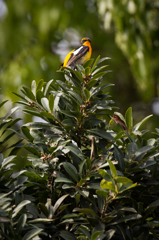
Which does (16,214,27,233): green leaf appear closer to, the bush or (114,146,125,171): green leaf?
the bush

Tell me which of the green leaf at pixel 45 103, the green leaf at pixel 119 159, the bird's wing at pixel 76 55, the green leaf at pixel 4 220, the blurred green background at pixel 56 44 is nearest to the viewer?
the green leaf at pixel 4 220

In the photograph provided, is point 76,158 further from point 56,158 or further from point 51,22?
point 51,22

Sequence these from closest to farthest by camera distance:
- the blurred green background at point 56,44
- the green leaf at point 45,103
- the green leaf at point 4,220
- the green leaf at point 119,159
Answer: the green leaf at point 4,220
the green leaf at point 119,159
the green leaf at point 45,103
the blurred green background at point 56,44

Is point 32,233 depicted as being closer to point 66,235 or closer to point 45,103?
point 66,235

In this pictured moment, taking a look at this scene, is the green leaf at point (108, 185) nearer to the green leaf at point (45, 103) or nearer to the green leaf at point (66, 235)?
the green leaf at point (66, 235)

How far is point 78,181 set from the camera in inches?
39.3

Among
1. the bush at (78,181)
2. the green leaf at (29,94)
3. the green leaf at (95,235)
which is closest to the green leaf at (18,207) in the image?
the bush at (78,181)

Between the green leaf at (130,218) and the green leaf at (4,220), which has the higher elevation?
the green leaf at (4,220)

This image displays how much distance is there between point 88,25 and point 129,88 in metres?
2.32

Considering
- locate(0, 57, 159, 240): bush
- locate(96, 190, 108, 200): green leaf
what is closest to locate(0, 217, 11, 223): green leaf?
locate(0, 57, 159, 240): bush

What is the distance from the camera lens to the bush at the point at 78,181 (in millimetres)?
910

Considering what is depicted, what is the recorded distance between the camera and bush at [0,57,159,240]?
91 centimetres

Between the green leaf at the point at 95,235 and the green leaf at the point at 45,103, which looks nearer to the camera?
the green leaf at the point at 95,235

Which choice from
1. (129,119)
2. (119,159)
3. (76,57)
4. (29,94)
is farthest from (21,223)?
(76,57)
